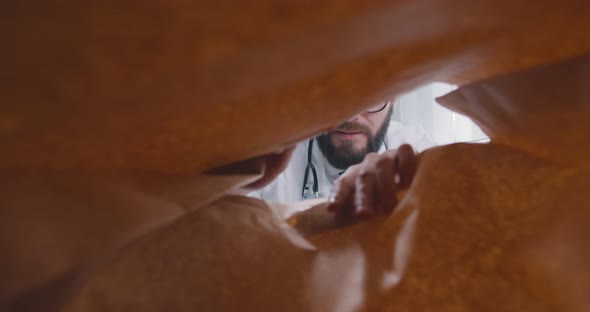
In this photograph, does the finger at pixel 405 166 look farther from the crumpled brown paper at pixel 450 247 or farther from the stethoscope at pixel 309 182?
the stethoscope at pixel 309 182

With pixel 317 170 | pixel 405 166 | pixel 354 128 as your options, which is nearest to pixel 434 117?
pixel 354 128

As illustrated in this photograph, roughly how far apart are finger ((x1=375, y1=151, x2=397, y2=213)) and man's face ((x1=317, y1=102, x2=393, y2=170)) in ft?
3.58

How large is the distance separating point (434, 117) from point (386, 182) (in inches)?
60.5

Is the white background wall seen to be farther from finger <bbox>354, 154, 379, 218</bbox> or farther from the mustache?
finger <bbox>354, 154, 379, 218</bbox>

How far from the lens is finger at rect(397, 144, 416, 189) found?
0.34 metres

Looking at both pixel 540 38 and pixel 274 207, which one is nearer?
pixel 540 38

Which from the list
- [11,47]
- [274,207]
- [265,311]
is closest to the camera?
[11,47]

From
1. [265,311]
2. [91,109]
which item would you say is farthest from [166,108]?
[265,311]

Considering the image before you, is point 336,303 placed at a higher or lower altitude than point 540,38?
lower

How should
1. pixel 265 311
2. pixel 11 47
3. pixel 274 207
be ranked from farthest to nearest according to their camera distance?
pixel 274 207
pixel 265 311
pixel 11 47

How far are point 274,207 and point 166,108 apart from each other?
0.20 metres

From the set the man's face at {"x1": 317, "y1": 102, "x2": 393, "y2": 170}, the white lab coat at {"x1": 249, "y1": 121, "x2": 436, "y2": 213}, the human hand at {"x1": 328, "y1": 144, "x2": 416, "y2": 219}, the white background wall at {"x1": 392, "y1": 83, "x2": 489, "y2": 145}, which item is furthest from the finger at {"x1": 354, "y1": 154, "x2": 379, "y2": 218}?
the white background wall at {"x1": 392, "y1": 83, "x2": 489, "y2": 145}

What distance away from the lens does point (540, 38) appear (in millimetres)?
228

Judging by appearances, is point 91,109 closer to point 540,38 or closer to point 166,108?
point 166,108
